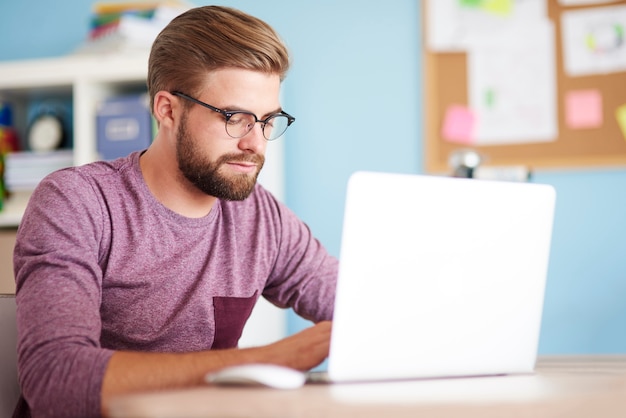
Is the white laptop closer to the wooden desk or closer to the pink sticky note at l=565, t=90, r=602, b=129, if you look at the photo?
the wooden desk

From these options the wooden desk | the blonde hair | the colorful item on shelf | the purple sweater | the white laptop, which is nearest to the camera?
the wooden desk

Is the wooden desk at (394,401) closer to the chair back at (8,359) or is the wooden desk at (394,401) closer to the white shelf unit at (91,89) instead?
the chair back at (8,359)

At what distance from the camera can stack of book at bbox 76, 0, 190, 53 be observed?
2.53 meters

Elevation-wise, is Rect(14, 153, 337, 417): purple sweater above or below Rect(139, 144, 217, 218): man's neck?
below

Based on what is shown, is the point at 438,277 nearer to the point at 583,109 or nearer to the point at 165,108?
the point at 165,108

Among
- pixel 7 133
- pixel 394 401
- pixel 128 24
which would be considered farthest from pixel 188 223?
pixel 7 133

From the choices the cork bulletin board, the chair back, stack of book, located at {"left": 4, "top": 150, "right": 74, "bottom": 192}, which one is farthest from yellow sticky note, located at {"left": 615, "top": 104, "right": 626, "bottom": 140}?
the chair back

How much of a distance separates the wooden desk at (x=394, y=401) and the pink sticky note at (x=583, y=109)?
182 cm

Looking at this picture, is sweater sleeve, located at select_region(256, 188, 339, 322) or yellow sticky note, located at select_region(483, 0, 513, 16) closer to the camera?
sweater sleeve, located at select_region(256, 188, 339, 322)

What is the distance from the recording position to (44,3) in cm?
304

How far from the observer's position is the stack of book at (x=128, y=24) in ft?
8.30

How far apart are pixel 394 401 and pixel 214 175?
29.7 inches

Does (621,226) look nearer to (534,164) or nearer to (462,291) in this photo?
(534,164)

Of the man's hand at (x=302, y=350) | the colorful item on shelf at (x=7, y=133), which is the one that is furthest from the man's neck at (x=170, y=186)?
the colorful item on shelf at (x=7, y=133)
